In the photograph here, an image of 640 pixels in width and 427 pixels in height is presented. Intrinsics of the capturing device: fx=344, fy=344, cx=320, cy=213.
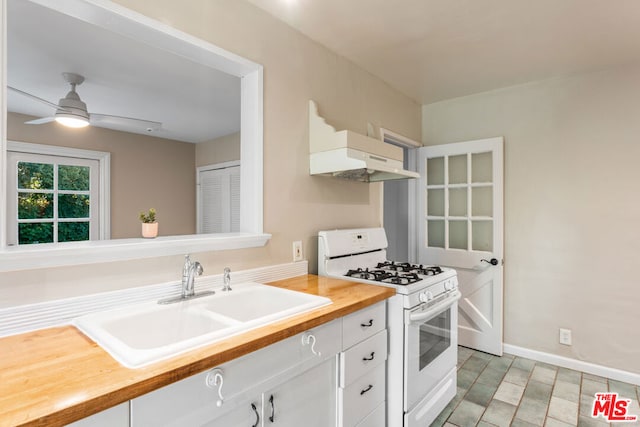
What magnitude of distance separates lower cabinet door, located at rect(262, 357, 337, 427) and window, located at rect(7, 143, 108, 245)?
3.67 meters

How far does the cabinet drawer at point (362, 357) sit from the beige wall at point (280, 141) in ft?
2.23

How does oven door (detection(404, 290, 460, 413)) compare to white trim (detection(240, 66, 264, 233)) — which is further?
white trim (detection(240, 66, 264, 233))

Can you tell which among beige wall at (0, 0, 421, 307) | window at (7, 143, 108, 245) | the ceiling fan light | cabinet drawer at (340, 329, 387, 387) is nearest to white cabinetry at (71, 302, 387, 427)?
cabinet drawer at (340, 329, 387, 387)

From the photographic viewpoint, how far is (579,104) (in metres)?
2.73

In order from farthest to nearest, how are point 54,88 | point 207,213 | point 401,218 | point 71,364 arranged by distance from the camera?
point 207,213 < point 401,218 < point 54,88 < point 71,364

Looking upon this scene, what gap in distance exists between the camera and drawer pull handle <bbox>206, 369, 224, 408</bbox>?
3.24ft

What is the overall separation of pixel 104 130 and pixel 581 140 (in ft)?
16.0

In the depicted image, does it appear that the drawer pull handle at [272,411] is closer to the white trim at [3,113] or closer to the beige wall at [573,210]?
the white trim at [3,113]

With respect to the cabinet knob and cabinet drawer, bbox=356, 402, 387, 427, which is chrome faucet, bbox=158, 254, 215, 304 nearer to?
the cabinet knob

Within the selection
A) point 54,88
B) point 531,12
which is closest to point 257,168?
point 531,12

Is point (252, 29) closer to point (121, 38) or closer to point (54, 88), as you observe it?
point (121, 38)

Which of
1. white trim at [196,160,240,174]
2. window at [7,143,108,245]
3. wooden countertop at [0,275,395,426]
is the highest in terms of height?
white trim at [196,160,240,174]

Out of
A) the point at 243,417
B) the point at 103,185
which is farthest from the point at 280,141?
the point at 103,185

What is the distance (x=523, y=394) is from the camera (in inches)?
93.5
